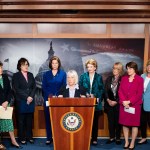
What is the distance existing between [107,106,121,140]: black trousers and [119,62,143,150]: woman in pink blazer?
246mm

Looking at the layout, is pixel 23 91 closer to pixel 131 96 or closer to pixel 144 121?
pixel 131 96

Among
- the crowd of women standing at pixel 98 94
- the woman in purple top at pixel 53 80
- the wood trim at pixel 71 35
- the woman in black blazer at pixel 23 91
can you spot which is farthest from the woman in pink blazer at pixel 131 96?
the woman in black blazer at pixel 23 91

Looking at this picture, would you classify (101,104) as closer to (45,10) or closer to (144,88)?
(144,88)

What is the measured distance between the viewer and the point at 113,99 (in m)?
4.63

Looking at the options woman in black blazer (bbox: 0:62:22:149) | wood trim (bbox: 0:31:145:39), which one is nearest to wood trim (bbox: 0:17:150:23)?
wood trim (bbox: 0:31:145:39)

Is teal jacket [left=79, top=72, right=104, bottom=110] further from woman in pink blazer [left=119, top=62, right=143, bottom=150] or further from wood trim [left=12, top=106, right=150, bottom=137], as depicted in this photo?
wood trim [left=12, top=106, right=150, bottom=137]

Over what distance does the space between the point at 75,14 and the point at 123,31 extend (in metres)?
0.89

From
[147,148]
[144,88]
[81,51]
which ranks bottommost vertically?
[147,148]

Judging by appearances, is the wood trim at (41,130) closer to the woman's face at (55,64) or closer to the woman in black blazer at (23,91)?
the woman in black blazer at (23,91)

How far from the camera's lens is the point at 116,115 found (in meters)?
4.71

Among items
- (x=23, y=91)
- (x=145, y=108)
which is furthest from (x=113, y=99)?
(x=23, y=91)

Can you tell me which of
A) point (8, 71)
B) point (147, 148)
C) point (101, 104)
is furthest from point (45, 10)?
point (147, 148)

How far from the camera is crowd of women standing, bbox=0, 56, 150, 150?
4379 millimetres

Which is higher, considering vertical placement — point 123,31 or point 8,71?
point 123,31
